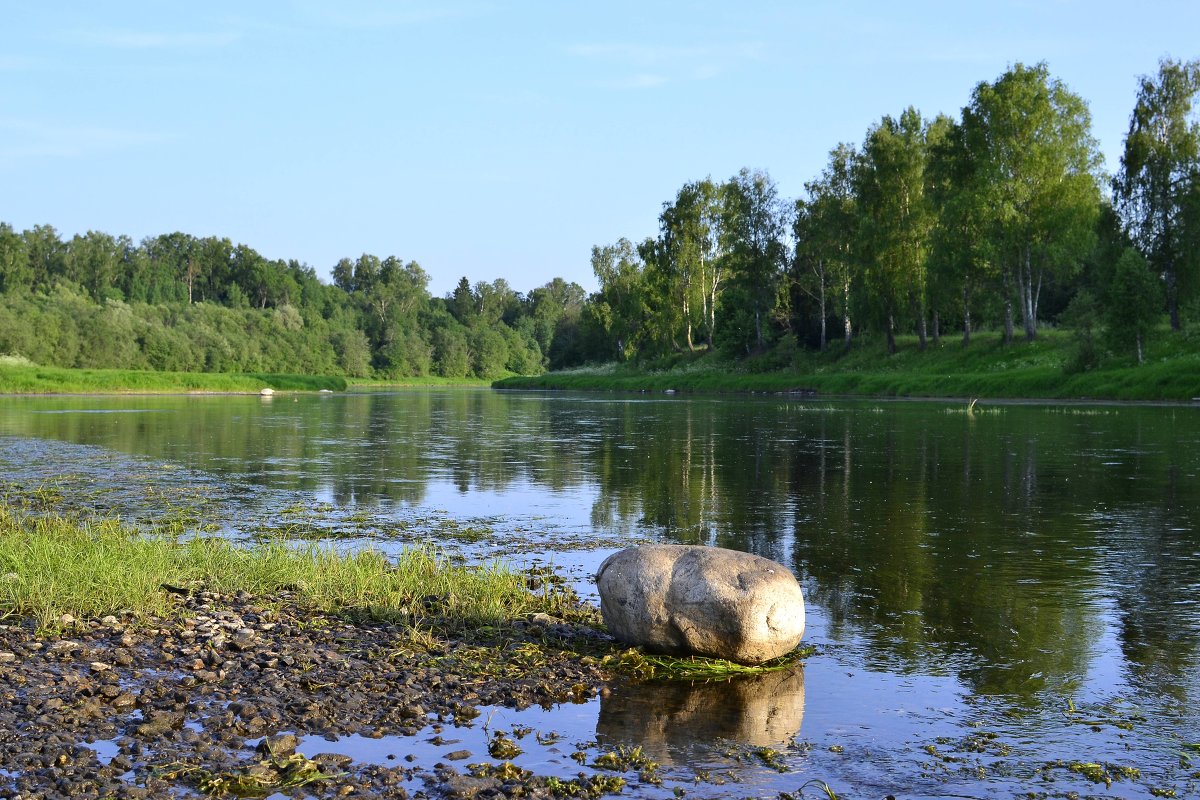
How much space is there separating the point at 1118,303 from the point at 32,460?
5530 centimetres

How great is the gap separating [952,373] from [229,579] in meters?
68.0

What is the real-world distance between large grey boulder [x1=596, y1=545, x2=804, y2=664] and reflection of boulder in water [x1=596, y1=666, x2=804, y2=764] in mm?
398

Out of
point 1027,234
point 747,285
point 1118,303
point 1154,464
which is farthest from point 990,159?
point 1154,464

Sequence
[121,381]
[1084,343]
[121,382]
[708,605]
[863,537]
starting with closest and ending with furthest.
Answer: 1. [708,605]
2. [863,537]
3. [1084,343]
4. [121,382]
5. [121,381]

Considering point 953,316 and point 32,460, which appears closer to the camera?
point 32,460

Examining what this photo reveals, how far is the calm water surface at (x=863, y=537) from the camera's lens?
8.23 metres

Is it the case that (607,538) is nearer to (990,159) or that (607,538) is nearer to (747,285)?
(990,159)

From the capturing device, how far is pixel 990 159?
71562 mm

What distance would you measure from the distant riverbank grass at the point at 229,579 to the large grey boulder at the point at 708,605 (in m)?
1.74

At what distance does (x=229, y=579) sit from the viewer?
12.8 metres

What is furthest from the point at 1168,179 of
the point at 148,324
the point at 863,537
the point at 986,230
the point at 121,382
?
the point at 148,324

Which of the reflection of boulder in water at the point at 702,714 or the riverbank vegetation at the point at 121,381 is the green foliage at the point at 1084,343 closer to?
the reflection of boulder in water at the point at 702,714

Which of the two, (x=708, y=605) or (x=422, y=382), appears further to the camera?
(x=422, y=382)

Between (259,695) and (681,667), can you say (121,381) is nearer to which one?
(259,695)
